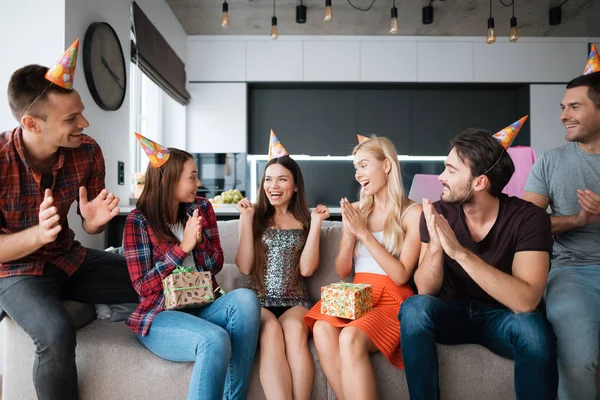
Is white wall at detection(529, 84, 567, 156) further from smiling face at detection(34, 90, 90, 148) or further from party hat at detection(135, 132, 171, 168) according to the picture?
smiling face at detection(34, 90, 90, 148)

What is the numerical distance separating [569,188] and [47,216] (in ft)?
6.28

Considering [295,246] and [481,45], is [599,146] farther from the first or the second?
[481,45]

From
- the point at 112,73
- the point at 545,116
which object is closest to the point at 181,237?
the point at 112,73

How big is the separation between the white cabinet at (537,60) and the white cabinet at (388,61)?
890 mm

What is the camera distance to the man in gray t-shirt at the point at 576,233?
1.55m

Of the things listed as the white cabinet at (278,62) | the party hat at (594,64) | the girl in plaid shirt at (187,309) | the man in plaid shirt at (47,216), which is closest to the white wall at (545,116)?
the white cabinet at (278,62)

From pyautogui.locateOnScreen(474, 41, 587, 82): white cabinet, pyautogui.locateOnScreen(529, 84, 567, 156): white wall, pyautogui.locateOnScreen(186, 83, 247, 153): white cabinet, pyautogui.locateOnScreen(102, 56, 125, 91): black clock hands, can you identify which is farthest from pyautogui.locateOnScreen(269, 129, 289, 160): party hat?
pyautogui.locateOnScreen(529, 84, 567, 156): white wall

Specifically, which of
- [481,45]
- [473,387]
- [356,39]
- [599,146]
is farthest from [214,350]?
[481,45]

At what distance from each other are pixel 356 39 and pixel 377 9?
68cm

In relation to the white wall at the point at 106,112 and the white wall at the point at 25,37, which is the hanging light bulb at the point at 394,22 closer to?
the white wall at the point at 106,112

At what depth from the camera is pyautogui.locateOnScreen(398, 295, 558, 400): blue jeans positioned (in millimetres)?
1463

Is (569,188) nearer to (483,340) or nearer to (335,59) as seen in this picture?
(483,340)

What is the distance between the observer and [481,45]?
543cm

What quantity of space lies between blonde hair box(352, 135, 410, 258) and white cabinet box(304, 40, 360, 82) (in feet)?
11.4
